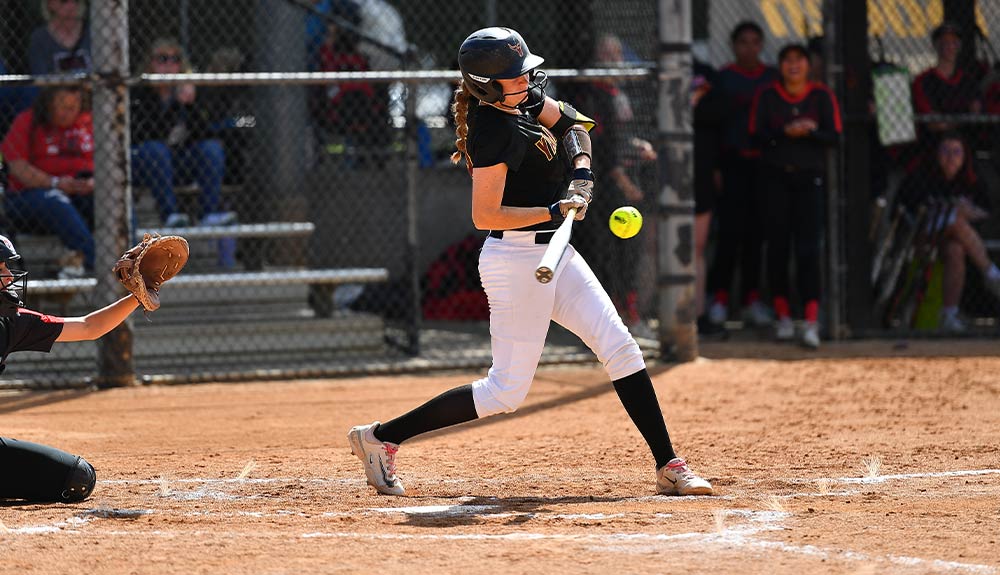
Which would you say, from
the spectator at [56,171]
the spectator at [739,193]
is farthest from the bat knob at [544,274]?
the spectator at [739,193]

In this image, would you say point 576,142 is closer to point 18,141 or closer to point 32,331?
point 32,331

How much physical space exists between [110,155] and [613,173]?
3523 millimetres

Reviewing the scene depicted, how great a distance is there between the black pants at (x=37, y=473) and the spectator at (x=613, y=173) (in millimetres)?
5344

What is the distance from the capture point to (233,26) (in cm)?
1269

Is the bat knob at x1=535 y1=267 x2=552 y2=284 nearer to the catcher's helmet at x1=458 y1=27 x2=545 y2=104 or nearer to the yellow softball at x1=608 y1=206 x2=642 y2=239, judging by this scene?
the yellow softball at x1=608 y1=206 x2=642 y2=239

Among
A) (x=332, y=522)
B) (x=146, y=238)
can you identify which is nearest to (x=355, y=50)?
(x=146, y=238)

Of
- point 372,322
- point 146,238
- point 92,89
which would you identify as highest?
point 92,89

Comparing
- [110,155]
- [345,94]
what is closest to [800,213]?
[345,94]

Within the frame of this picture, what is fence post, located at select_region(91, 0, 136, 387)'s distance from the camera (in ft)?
26.8

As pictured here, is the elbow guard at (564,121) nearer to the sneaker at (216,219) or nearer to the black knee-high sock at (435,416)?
the black knee-high sock at (435,416)

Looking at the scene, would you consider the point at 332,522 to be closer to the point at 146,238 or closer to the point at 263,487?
the point at 263,487

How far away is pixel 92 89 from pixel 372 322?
2613 millimetres

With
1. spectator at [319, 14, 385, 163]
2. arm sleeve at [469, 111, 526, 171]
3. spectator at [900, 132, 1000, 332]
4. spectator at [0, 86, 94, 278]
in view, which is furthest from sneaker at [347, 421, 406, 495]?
spectator at [900, 132, 1000, 332]

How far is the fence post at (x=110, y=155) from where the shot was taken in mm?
8180
